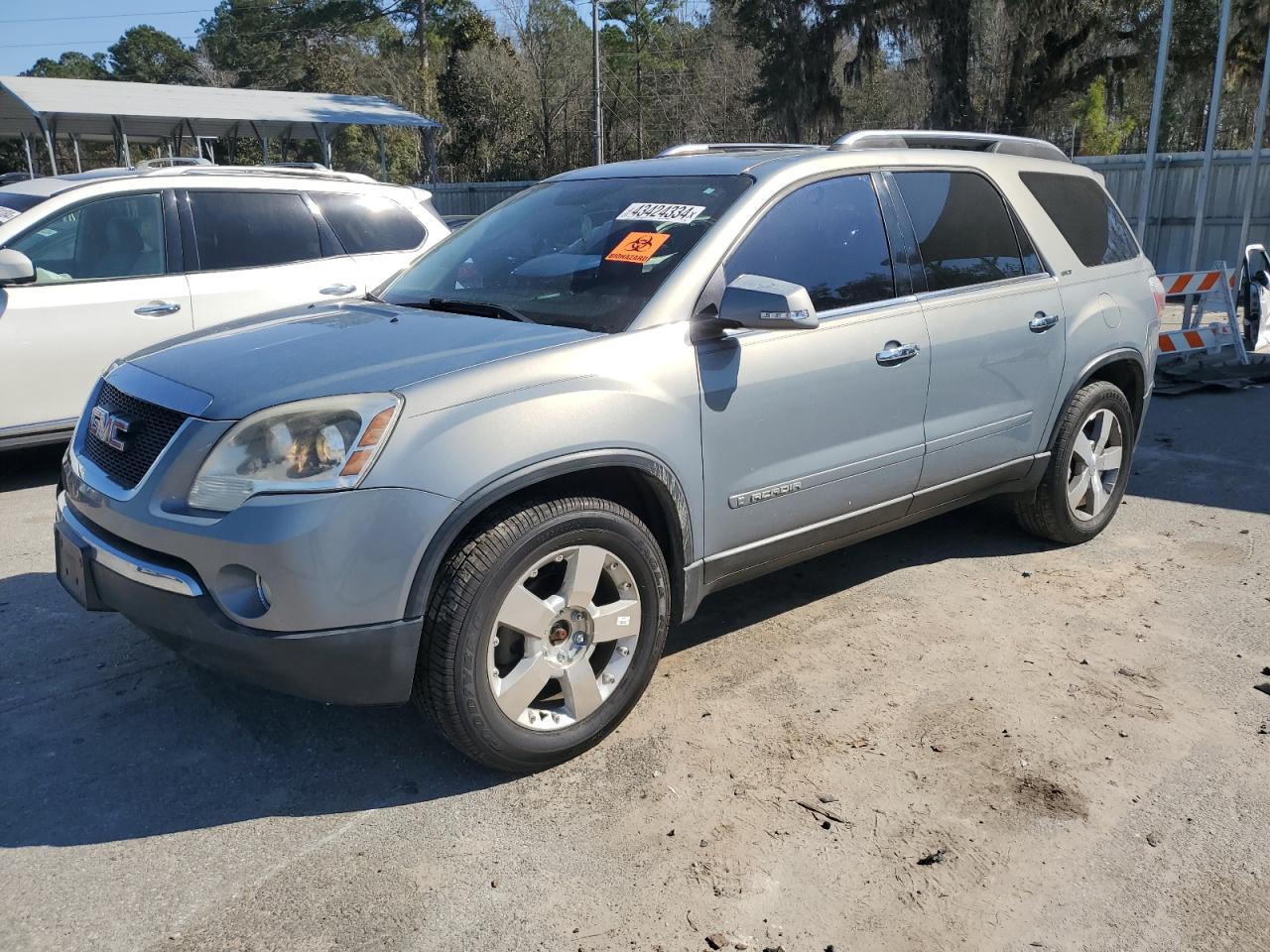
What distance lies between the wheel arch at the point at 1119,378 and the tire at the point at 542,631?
7.97 feet

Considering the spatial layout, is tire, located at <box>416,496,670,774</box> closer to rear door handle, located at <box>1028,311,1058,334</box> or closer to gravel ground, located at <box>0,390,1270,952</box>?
gravel ground, located at <box>0,390,1270,952</box>

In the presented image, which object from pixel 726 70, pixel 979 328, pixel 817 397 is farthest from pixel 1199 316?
pixel 726 70

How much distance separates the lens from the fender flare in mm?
2762

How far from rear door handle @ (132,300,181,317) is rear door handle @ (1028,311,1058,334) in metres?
4.72

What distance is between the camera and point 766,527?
3629 millimetres

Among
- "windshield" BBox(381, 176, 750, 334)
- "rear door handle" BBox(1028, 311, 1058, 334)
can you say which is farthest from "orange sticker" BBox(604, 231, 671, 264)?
"rear door handle" BBox(1028, 311, 1058, 334)

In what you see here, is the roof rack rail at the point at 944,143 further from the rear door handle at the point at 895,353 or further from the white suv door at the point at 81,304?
the white suv door at the point at 81,304

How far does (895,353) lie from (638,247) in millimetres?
1042

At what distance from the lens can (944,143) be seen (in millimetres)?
4672

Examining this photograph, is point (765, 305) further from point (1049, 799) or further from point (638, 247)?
point (1049, 799)

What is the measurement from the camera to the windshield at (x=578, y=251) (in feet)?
11.3

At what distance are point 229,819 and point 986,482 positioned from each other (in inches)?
→ 127

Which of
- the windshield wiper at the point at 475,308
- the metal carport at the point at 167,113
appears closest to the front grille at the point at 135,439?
the windshield wiper at the point at 475,308

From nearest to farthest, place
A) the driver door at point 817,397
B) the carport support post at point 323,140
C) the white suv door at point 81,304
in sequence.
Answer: the driver door at point 817,397 → the white suv door at point 81,304 → the carport support post at point 323,140
